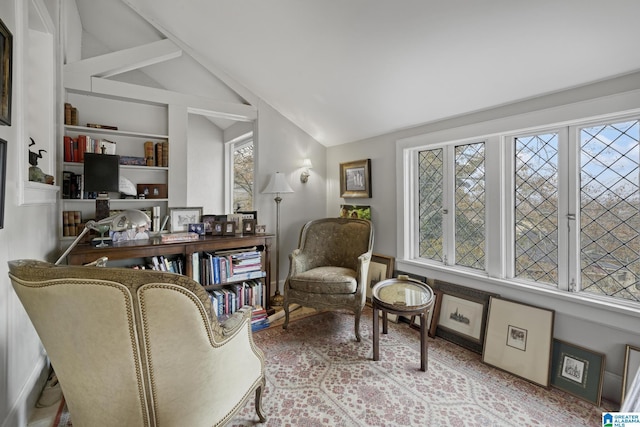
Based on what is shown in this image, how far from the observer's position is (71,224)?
2.46m

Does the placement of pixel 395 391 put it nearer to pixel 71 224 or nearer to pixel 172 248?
pixel 172 248

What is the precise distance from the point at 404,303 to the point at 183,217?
224cm

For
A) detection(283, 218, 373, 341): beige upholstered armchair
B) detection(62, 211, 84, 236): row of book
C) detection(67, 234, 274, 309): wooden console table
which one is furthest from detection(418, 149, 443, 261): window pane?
detection(62, 211, 84, 236): row of book

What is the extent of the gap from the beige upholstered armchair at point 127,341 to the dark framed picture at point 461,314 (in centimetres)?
203

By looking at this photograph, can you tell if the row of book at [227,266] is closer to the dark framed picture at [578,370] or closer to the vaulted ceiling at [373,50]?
the vaulted ceiling at [373,50]

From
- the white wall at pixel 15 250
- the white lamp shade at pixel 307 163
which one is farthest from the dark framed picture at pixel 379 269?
the white wall at pixel 15 250

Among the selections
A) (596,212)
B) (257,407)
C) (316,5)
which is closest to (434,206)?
(596,212)

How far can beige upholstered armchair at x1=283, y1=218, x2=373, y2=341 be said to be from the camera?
2.57 meters

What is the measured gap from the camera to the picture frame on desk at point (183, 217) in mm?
2861

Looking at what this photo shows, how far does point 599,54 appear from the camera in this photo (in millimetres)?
1626

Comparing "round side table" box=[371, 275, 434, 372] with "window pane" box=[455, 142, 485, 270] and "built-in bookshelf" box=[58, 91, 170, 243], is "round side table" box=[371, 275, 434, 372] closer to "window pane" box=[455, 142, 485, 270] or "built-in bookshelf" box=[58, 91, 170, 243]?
"window pane" box=[455, 142, 485, 270]

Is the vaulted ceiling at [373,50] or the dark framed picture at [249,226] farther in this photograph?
the dark framed picture at [249,226]

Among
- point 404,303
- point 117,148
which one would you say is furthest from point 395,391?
point 117,148

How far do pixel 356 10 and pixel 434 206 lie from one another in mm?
1846
